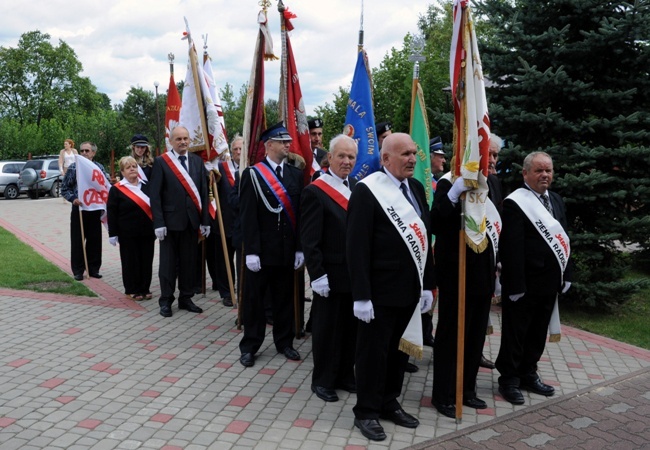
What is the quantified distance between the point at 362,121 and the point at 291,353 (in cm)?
236

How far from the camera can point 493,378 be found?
226 inches

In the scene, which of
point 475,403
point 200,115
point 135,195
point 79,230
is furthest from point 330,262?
point 79,230

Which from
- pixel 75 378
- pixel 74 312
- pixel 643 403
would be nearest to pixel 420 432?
pixel 643 403

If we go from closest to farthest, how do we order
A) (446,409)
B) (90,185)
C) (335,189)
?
(446,409), (335,189), (90,185)

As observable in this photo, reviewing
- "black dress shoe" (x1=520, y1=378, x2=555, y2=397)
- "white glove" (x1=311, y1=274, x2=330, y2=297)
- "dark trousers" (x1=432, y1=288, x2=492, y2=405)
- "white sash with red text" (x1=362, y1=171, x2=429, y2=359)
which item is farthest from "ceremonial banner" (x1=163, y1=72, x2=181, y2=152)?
"black dress shoe" (x1=520, y1=378, x2=555, y2=397)

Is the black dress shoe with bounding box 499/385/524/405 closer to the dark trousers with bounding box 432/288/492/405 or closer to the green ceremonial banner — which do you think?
the dark trousers with bounding box 432/288/492/405

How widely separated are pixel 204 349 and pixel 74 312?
226 centimetres

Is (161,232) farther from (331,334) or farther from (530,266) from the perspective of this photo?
(530,266)

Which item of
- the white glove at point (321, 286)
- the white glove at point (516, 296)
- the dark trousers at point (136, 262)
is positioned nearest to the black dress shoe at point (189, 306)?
the dark trousers at point (136, 262)

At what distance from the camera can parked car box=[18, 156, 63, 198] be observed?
27.6 meters

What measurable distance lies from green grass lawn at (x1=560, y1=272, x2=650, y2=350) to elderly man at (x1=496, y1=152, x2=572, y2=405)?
95.8 inches

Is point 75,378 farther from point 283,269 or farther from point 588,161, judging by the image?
point 588,161

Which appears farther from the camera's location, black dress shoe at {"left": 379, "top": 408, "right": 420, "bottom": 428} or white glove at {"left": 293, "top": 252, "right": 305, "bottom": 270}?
white glove at {"left": 293, "top": 252, "right": 305, "bottom": 270}

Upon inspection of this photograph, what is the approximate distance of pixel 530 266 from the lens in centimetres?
507
